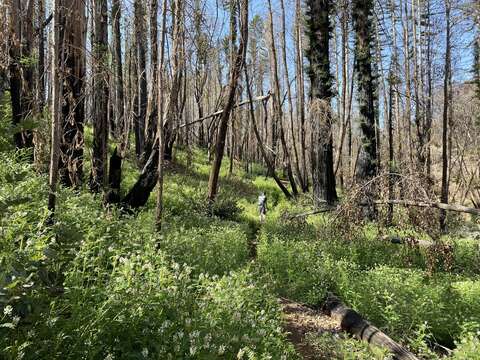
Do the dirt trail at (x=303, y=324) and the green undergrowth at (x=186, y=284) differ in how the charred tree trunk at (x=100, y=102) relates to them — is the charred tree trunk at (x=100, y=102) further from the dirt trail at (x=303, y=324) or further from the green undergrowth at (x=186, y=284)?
the dirt trail at (x=303, y=324)

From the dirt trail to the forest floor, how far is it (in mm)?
27

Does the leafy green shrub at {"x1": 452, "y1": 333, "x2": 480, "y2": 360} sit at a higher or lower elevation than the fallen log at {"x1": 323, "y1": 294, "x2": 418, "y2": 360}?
higher

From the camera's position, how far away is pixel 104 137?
7148 mm

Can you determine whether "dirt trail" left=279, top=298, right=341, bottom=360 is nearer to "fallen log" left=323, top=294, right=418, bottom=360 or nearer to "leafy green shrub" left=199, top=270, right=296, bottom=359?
"fallen log" left=323, top=294, right=418, bottom=360

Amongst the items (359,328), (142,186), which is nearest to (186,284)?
(359,328)

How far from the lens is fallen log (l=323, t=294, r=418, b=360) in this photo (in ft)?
14.2

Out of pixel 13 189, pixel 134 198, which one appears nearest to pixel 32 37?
pixel 134 198

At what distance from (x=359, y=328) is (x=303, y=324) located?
2.53 ft

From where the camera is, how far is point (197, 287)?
13.7 feet

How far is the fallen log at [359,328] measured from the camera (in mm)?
4336

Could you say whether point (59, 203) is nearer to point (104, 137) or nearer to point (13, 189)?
point (13, 189)

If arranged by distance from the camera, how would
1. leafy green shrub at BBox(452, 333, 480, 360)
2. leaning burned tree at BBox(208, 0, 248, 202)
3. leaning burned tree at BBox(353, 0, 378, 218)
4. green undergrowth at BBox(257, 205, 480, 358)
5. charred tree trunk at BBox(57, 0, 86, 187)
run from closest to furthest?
leafy green shrub at BBox(452, 333, 480, 360), green undergrowth at BBox(257, 205, 480, 358), charred tree trunk at BBox(57, 0, 86, 187), leaning burned tree at BBox(208, 0, 248, 202), leaning burned tree at BBox(353, 0, 378, 218)

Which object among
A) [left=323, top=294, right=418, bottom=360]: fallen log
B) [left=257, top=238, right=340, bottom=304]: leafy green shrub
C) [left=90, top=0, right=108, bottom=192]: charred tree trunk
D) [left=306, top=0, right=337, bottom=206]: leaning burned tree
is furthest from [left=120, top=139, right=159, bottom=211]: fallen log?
[left=306, top=0, right=337, bottom=206]: leaning burned tree

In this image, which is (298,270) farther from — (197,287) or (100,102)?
(100,102)
